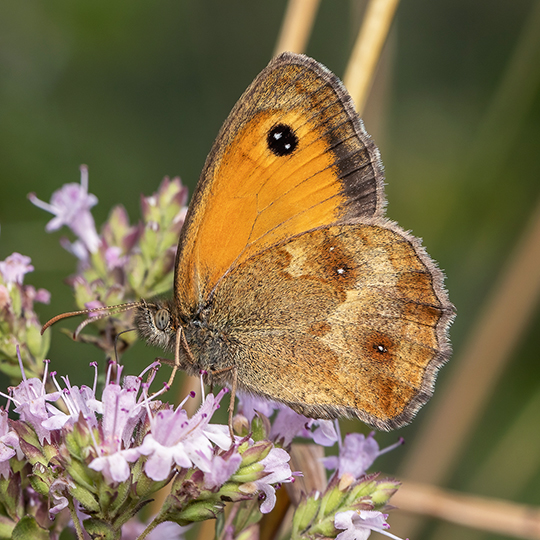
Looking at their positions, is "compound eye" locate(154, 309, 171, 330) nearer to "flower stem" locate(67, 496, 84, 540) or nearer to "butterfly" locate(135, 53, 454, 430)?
"butterfly" locate(135, 53, 454, 430)

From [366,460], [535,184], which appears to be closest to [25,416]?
[366,460]

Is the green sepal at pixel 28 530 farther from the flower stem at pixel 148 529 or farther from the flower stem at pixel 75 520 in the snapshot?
the flower stem at pixel 148 529

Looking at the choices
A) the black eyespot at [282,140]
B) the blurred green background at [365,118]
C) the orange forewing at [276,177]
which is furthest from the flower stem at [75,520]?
the blurred green background at [365,118]

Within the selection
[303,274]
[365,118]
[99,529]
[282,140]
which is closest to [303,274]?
[303,274]

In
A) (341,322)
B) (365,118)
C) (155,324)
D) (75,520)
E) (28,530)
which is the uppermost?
(365,118)

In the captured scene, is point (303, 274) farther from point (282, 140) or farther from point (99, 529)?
point (99, 529)

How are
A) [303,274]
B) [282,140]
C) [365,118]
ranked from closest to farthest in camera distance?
[282,140]
[303,274]
[365,118]

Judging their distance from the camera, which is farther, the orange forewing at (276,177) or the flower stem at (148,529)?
the orange forewing at (276,177)
